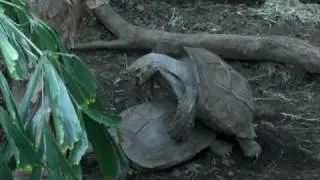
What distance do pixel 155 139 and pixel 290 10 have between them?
2.50m

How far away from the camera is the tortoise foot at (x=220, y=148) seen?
401 centimetres

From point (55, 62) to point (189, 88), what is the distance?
2051mm

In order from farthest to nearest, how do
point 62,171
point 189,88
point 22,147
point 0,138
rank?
point 189,88 < point 0,138 < point 62,171 < point 22,147

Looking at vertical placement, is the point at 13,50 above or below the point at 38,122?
above

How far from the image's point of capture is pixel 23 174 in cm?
281

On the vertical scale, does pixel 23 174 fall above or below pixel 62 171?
below

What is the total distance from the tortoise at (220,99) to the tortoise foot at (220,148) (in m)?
0.08

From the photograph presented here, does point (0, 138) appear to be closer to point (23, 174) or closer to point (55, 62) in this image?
point (23, 174)

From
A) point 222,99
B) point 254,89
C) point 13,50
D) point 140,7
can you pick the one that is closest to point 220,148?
point 222,99

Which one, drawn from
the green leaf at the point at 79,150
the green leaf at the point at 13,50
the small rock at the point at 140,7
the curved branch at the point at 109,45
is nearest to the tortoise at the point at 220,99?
the curved branch at the point at 109,45

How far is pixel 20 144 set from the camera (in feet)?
5.89

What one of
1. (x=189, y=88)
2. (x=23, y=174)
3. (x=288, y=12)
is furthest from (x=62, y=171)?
(x=288, y=12)

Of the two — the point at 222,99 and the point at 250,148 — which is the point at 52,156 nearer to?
the point at 222,99

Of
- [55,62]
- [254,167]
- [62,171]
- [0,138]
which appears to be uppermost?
[55,62]
